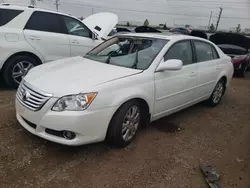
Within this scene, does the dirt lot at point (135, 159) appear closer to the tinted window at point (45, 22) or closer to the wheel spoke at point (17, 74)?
the wheel spoke at point (17, 74)

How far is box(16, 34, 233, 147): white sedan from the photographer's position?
305 cm

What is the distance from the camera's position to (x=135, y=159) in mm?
3348

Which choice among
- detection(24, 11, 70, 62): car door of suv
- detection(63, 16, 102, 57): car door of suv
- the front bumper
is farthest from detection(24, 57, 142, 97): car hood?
detection(63, 16, 102, 57): car door of suv

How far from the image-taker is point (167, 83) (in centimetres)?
397

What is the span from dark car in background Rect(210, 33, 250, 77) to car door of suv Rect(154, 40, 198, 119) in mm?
5899

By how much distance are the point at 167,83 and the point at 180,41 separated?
0.92 metres

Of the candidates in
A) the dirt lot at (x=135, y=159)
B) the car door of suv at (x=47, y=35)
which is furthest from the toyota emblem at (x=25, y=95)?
the car door of suv at (x=47, y=35)

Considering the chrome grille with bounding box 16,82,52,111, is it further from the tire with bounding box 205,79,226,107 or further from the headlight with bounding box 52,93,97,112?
the tire with bounding box 205,79,226,107

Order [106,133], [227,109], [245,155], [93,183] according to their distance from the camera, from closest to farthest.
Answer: [93,183] → [106,133] → [245,155] → [227,109]

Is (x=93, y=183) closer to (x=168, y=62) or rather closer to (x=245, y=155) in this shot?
(x=168, y=62)

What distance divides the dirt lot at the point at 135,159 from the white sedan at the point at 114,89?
26cm

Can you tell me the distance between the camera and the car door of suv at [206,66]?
4.83 m

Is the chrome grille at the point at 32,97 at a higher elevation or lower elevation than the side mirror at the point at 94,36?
lower

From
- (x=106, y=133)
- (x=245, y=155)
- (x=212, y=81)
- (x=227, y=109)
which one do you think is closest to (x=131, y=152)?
(x=106, y=133)
